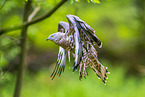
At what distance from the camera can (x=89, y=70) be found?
468 centimetres

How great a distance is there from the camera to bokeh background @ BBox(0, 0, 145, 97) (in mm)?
1950

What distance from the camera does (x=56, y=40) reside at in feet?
2.51

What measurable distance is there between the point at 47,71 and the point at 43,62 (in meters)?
0.38

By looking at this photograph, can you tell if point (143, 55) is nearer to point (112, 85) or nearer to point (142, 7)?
point (142, 7)

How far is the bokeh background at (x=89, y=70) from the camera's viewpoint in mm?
1950

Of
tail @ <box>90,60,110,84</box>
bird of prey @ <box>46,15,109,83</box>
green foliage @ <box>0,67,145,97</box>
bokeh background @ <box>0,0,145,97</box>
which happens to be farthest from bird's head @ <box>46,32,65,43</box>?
green foliage @ <box>0,67,145,97</box>

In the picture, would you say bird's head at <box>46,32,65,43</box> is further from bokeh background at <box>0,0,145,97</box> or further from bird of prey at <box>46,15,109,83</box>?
bokeh background at <box>0,0,145,97</box>

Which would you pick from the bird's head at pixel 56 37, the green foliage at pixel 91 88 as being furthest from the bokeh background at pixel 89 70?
the bird's head at pixel 56 37

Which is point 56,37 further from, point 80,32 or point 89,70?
point 89,70

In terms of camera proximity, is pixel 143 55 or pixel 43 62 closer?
pixel 43 62

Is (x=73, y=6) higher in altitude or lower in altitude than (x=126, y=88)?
higher

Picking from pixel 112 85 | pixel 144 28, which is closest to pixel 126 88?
pixel 112 85

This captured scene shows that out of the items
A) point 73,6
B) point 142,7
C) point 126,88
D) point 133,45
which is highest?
point 142,7

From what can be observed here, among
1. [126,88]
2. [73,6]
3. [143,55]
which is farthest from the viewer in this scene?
[143,55]
